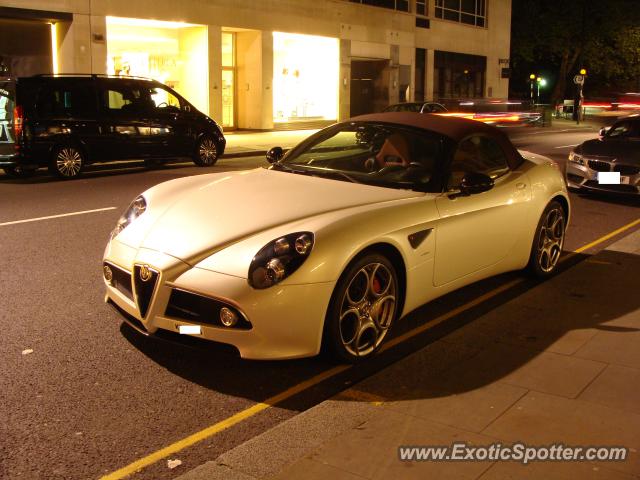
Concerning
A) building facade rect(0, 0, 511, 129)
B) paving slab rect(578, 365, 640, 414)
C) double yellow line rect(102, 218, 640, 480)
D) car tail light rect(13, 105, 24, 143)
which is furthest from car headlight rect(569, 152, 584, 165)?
building facade rect(0, 0, 511, 129)

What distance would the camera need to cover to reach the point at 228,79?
94.4 feet

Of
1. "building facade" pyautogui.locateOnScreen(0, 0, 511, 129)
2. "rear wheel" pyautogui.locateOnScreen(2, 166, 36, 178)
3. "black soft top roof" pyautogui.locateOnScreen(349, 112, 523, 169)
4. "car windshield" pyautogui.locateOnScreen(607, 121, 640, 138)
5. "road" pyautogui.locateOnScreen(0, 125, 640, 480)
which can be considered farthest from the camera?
"building facade" pyautogui.locateOnScreen(0, 0, 511, 129)

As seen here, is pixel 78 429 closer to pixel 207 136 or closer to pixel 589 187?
pixel 589 187

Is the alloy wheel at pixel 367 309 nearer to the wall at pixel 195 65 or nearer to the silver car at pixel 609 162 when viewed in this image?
the silver car at pixel 609 162

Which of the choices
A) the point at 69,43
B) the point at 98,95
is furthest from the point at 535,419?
the point at 69,43

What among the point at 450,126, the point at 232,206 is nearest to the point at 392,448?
the point at 232,206

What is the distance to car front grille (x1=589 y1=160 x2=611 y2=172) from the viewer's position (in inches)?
465

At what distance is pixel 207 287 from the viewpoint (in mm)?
4336

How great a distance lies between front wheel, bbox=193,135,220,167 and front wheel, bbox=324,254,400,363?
12.1 meters

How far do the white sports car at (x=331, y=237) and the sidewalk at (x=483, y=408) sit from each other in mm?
473

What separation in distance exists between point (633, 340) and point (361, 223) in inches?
84.5

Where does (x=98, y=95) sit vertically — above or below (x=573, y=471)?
above

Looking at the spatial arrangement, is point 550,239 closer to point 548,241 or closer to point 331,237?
point 548,241

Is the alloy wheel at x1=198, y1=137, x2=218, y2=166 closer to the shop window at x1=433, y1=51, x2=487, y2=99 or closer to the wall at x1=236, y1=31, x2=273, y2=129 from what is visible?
the wall at x1=236, y1=31, x2=273, y2=129
